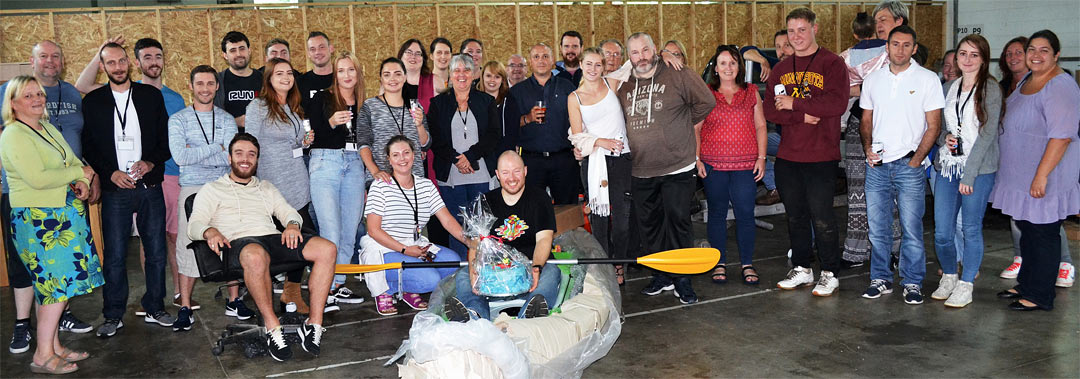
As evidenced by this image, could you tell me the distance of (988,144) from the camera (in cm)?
493

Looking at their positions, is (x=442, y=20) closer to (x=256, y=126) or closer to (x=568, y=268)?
(x=256, y=126)

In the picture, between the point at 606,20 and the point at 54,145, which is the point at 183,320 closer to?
the point at 54,145

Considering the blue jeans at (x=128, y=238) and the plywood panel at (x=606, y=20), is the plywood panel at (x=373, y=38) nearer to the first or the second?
the plywood panel at (x=606, y=20)

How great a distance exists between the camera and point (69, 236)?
446 centimetres

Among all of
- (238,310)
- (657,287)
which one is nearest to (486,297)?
(657,287)

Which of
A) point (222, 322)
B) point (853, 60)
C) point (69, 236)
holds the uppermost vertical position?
point (853, 60)

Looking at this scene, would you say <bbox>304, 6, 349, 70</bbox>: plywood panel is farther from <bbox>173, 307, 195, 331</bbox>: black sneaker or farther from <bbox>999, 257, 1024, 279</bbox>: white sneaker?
<bbox>999, 257, 1024, 279</bbox>: white sneaker

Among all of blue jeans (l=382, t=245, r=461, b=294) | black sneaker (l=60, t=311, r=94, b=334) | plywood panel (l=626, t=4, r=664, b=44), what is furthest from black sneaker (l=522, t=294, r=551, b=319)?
plywood panel (l=626, t=4, r=664, b=44)

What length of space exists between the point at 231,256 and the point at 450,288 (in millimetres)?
1262

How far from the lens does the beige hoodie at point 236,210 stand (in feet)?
15.5

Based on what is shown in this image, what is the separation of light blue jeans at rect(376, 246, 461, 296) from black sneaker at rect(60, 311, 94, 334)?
1887 mm

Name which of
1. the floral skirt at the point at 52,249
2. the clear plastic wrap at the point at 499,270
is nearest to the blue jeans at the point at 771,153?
the clear plastic wrap at the point at 499,270

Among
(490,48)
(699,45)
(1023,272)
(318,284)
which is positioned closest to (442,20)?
(490,48)

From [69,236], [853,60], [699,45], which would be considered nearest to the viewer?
[69,236]
